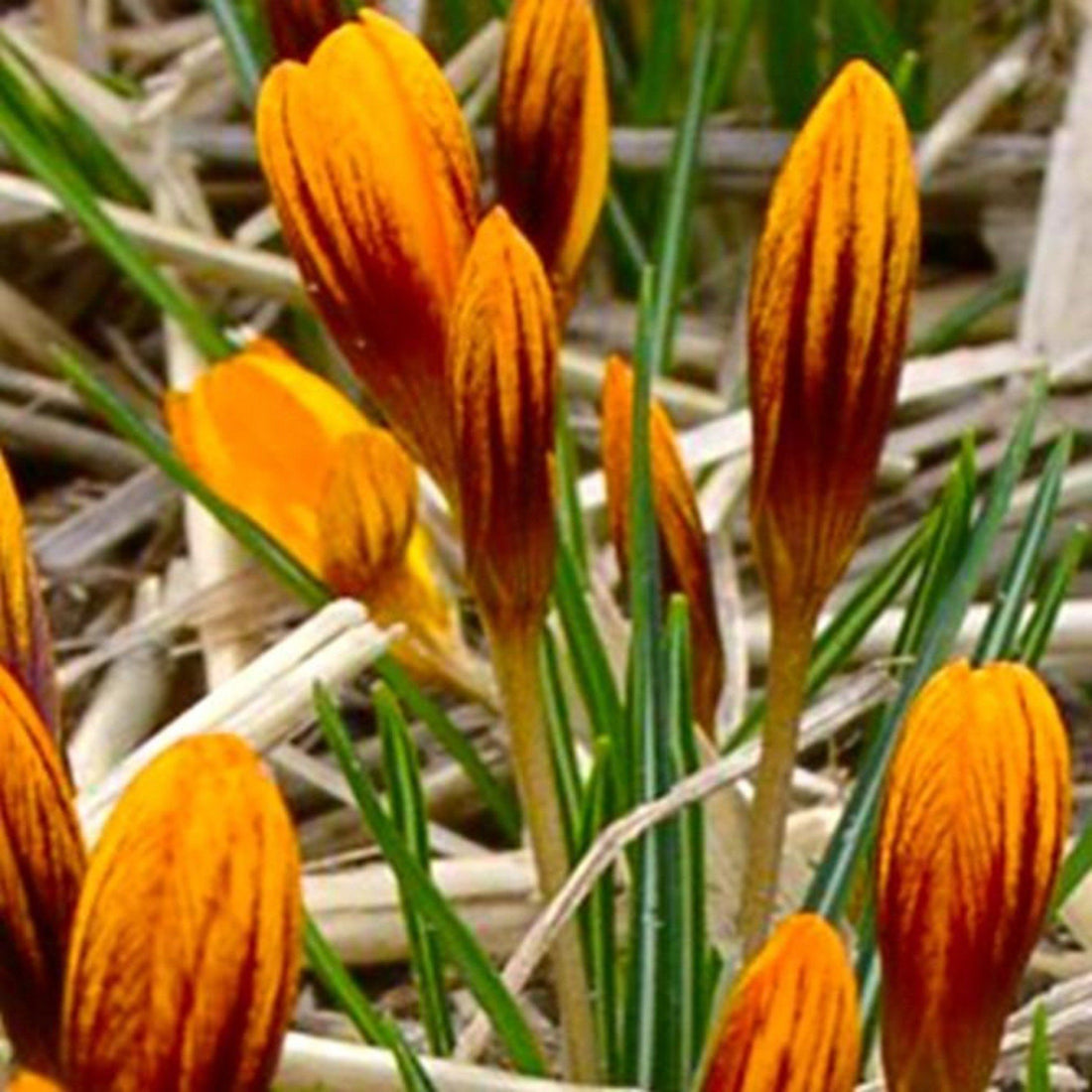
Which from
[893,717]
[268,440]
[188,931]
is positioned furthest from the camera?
[268,440]

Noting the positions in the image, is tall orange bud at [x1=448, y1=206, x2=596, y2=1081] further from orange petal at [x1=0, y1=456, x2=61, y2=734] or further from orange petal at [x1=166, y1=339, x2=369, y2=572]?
orange petal at [x1=166, y1=339, x2=369, y2=572]

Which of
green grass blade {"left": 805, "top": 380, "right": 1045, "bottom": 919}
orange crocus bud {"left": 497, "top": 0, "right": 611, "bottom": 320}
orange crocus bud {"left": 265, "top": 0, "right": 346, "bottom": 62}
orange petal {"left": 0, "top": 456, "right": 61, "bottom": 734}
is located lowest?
green grass blade {"left": 805, "top": 380, "right": 1045, "bottom": 919}

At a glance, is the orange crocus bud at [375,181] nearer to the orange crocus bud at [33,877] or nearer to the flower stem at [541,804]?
the flower stem at [541,804]

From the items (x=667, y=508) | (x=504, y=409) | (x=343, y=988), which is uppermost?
(x=504, y=409)

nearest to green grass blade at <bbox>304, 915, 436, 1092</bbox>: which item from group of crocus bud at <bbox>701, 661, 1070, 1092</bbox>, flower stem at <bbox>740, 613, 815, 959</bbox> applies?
flower stem at <bbox>740, 613, 815, 959</bbox>

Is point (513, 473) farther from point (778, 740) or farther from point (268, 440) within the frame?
point (268, 440)

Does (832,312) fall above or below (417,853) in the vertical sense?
above

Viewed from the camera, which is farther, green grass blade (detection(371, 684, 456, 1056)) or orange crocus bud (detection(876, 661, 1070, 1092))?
green grass blade (detection(371, 684, 456, 1056))

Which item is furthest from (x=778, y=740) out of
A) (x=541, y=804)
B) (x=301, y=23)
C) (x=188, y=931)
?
(x=188, y=931)
